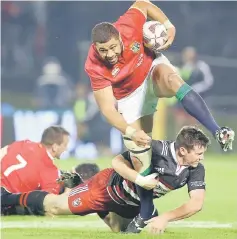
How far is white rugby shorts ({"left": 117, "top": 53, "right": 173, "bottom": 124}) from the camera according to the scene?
10125 millimetres

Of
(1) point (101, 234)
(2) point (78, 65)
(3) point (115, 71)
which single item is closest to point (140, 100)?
(3) point (115, 71)

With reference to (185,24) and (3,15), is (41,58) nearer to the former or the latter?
(3,15)

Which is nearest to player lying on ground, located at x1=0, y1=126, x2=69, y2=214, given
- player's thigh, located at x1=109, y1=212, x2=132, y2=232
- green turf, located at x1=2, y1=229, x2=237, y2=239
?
player's thigh, located at x1=109, y1=212, x2=132, y2=232

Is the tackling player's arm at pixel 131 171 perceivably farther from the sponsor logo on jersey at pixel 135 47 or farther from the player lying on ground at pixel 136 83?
the sponsor logo on jersey at pixel 135 47

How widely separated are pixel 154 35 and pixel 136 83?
51 centimetres

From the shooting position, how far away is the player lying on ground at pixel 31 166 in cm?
1144

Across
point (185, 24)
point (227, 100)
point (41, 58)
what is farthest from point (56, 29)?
point (227, 100)

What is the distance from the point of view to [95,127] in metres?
20.0

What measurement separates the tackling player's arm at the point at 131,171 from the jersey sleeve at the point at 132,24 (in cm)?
114

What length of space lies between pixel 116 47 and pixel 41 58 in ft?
44.2

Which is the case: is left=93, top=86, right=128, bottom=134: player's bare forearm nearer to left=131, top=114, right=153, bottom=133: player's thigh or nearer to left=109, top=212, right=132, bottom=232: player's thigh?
left=131, top=114, right=153, bottom=133: player's thigh

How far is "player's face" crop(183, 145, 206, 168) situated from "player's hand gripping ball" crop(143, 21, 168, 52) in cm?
115

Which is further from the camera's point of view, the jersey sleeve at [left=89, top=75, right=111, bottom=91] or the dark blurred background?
the dark blurred background

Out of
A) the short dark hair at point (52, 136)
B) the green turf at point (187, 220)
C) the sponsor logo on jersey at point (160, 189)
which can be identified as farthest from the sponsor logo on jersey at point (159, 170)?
the short dark hair at point (52, 136)
